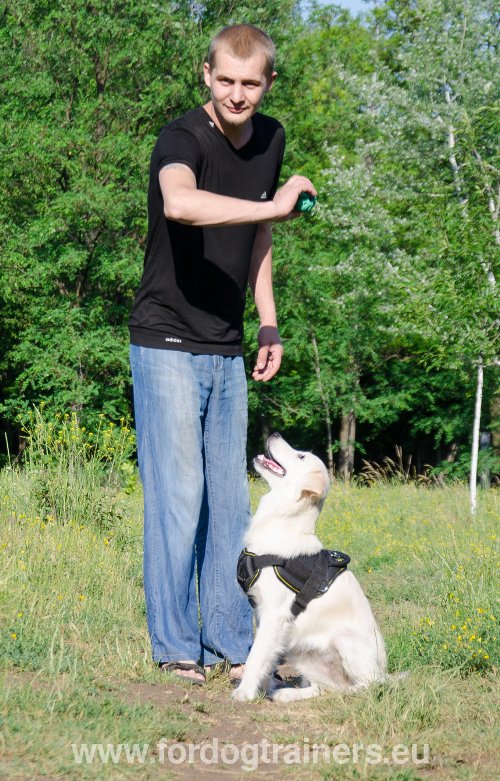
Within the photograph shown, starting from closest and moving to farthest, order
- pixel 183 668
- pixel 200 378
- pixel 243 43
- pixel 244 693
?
pixel 243 43 → pixel 244 693 → pixel 183 668 → pixel 200 378

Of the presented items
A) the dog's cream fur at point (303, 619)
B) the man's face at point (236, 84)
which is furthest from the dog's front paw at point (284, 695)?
the man's face at point (236, 84)

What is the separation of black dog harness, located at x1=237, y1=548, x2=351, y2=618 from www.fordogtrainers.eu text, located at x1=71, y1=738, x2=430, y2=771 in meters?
0.94

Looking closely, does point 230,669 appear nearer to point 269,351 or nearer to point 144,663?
point 144,663

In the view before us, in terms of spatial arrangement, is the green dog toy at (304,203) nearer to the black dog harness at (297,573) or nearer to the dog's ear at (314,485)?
the dog's ear at (314,485)

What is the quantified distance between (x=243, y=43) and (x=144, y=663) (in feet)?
8.80

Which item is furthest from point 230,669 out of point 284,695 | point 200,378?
point 200,378

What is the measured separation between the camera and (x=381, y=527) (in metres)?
8.90

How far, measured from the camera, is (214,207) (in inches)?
140

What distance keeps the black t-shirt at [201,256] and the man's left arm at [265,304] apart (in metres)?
0.30

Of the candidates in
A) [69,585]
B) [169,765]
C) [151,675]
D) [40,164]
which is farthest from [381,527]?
[40,164]

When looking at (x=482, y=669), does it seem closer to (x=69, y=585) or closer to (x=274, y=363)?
(x=274, y=363)

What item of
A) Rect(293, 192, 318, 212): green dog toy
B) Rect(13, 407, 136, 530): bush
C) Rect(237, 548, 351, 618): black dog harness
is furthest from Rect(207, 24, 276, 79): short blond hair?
Rect(13, 407, 136, 530): bush

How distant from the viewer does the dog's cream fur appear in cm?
407

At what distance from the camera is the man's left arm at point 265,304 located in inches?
176
